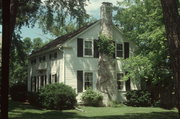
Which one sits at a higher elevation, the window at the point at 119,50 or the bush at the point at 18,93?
the window at the point at 119,50

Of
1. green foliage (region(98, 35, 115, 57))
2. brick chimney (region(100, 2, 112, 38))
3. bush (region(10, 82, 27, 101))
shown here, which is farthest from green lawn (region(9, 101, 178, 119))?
bush (region(10, 82, 27, 101))

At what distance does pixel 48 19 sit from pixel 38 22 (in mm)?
3285

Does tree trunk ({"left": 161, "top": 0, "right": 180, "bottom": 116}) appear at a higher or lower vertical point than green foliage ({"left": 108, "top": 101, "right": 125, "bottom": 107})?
higher

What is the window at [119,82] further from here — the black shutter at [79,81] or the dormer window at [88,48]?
the black shutter at [79,81]

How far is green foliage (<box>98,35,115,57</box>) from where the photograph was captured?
1112 inches

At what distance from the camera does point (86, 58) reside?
92.1 ft

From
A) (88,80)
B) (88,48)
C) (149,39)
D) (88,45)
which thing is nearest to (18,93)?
(88,80)

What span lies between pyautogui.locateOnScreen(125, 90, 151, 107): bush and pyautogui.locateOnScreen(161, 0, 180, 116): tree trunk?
21.6 metres

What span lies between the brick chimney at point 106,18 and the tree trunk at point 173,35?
2245 centimetres

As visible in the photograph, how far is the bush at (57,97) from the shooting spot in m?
23.2

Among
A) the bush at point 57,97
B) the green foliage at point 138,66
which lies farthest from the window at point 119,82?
the bush at point 57,97

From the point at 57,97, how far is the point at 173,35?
18.0m

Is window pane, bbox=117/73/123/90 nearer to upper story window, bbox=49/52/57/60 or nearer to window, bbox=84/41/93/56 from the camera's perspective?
window, bbox=84/41/93/56

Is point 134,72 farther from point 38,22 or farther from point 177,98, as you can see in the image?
point 177,98
